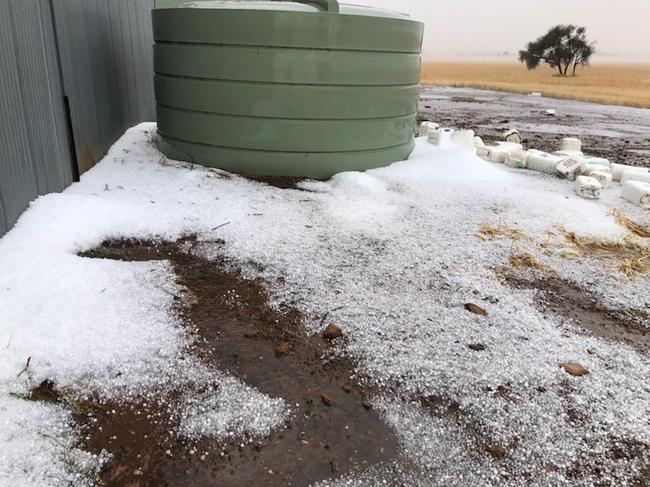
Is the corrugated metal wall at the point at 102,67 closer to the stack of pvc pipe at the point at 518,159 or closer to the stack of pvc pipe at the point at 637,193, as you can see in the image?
the stack of pvc pipe at the point at 518,159

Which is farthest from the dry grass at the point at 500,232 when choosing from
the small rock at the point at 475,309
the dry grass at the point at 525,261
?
the small rock at the point at 475,309

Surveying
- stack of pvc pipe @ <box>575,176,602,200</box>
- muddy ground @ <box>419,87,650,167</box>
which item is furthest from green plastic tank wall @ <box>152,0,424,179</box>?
muddy ground @ <box>419,87,650,167</box>

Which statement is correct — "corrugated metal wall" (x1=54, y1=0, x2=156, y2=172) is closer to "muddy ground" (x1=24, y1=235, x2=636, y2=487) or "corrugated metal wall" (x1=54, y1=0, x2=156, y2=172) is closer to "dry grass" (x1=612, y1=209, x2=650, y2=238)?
"muddy ground" (x1=24, y1=235, x2=636, y2=487)

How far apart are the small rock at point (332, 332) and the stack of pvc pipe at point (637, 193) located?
9.00 feet

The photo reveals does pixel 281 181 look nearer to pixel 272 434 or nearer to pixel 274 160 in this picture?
pixel 274 160

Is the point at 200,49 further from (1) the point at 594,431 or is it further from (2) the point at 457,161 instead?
(1) the point at 594,431

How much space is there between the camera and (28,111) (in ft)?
8.57

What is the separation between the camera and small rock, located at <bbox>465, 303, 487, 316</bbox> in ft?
6.82

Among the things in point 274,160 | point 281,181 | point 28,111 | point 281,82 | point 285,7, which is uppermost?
point 285,7

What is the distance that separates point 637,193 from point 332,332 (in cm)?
280

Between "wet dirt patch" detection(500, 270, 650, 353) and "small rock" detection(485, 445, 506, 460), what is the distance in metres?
0.84

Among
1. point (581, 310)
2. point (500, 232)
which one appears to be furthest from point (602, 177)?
point (581, 310)

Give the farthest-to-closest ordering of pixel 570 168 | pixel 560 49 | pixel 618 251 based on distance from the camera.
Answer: pixel 560 49
pixel 570 168
pixel 618 251

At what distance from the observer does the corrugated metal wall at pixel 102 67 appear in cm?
328
